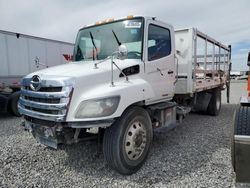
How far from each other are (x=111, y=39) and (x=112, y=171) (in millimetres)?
2328

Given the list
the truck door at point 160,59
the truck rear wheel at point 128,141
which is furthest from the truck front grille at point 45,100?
the truck door at point 160,59

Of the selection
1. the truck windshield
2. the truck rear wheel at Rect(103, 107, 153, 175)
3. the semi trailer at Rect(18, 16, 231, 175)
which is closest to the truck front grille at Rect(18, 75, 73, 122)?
the semi trailer at Rect(18, 16, 231, 175)

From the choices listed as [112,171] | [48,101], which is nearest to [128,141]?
[112,171]

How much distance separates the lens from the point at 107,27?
4.21 metres

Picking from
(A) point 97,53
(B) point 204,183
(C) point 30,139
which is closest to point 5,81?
(C) point 30,139

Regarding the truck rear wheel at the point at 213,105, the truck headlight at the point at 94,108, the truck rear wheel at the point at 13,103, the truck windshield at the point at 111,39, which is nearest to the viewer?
the truck headlight at the point at 94,108

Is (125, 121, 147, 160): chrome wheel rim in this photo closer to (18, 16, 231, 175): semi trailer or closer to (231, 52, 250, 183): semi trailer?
(18, 16, 231, 175): semi trailer

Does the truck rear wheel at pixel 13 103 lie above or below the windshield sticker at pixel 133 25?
below

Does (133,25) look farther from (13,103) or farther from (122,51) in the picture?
(13,103)

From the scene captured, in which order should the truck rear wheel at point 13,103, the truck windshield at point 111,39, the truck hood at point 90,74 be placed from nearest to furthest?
1. the truck hood at point 90,74
2. the truck windshield at point 111,39
3. the truck rear wheel at point 13,103

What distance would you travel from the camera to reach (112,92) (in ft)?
10.2

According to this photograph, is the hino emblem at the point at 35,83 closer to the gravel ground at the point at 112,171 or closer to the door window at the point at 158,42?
the gravel ground at the point at 112,171

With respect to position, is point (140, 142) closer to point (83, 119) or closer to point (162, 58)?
point (83, 119)

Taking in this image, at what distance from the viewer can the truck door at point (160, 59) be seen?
403 cm
